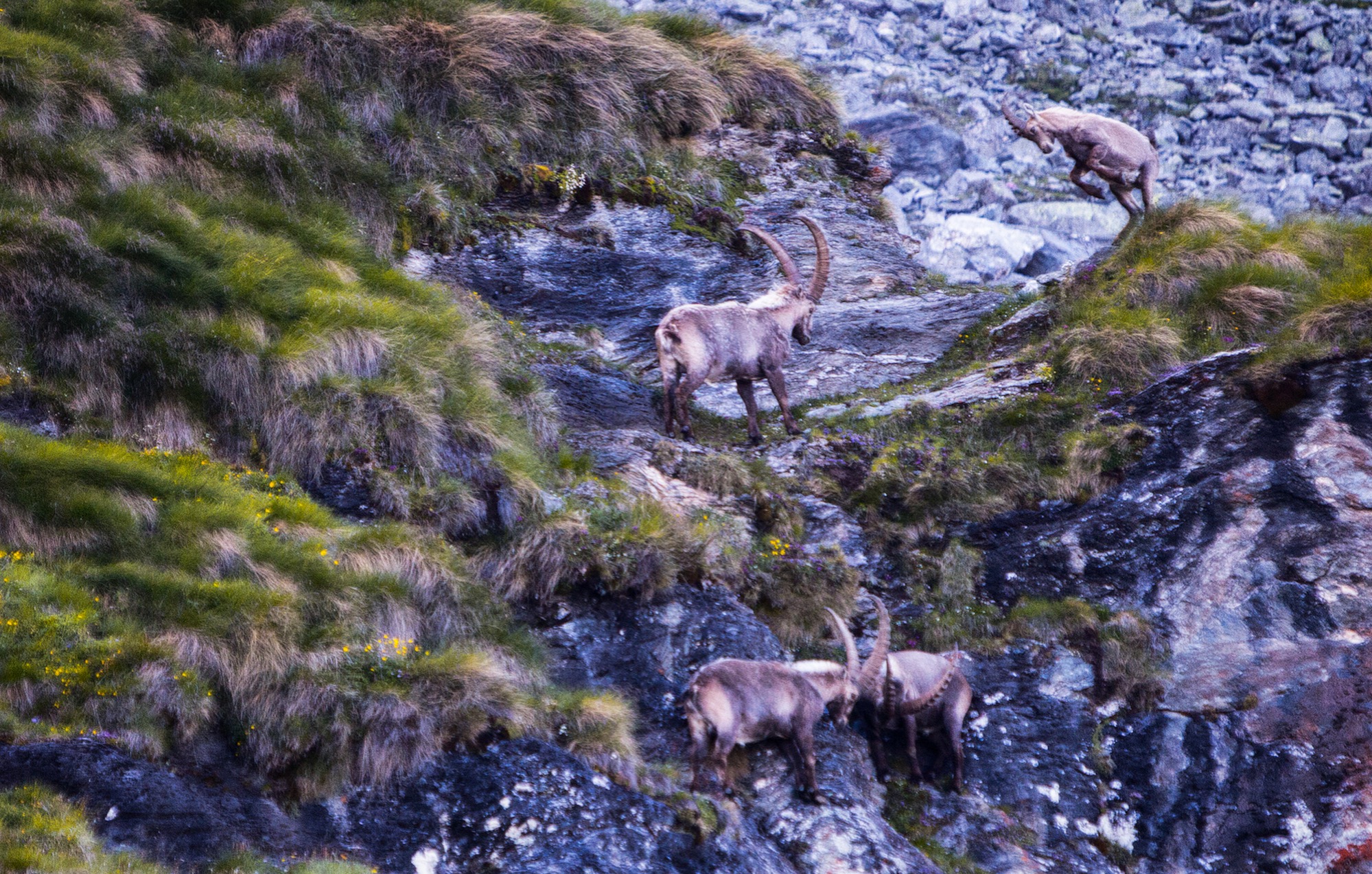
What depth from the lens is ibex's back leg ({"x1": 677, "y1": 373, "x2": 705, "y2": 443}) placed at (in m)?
11.2

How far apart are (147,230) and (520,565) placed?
5243mm

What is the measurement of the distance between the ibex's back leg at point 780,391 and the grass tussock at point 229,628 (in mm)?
4682

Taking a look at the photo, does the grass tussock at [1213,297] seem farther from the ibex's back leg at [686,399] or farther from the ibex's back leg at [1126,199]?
the ibex's back leg at [686,399]

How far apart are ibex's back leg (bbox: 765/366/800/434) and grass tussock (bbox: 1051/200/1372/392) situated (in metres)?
3.40

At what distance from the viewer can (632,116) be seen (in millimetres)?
15336

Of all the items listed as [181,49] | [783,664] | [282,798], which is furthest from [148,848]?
[181,49]

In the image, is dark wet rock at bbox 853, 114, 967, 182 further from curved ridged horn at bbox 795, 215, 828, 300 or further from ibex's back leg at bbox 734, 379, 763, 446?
ibex's back leg at bbox 734, 379, 763, 446

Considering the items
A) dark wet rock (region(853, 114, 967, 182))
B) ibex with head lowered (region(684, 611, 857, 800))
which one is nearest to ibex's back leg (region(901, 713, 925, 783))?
ibex with head lowered (region(684, 611, 857, 800))

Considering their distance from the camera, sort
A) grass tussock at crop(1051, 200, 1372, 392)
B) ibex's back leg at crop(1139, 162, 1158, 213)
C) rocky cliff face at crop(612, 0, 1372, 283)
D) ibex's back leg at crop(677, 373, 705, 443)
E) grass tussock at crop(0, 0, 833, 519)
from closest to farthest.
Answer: grass tussock at crop(0, 0, 833, 519) → grass tussock at crop(1051, 200, 1372, 392) → ibex's back leg at crop(677, 373, 705, 443) → ibex's back leg at crop(1139, 162, 1158, 213) → rocky cliff face at crop(612, 0, 1372, 283)

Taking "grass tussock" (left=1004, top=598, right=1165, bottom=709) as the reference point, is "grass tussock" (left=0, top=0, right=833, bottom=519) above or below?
above

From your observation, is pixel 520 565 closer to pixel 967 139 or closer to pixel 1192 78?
pixel 967 139

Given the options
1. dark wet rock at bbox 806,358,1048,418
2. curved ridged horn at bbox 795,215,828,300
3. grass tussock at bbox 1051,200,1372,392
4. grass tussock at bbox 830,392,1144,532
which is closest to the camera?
grass tussock at bbox 830,392,1144,532

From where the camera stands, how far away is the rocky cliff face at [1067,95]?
23219 millimetres

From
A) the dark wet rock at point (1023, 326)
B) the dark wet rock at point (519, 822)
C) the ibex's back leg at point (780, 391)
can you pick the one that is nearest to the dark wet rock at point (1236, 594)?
the dark wet rock at point (1023, 326)
